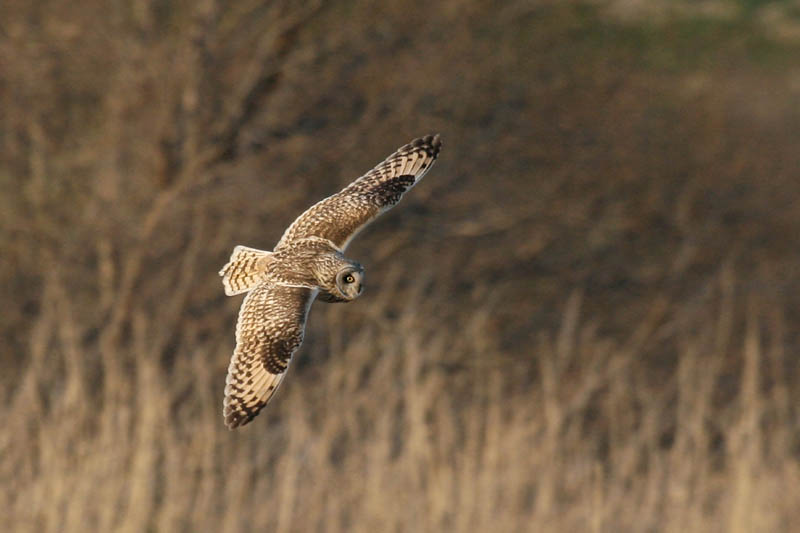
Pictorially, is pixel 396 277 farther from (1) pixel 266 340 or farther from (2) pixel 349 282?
(2) pixel 349 282

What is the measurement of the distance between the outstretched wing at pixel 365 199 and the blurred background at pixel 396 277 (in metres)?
1.47

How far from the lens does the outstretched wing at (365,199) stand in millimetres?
2752

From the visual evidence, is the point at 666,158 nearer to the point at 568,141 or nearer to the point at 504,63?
the point at 568,141

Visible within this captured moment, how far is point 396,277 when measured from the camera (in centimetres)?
670

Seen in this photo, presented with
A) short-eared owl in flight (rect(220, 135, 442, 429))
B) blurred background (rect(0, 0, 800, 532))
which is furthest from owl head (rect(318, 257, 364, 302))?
blurred background (rect(0, 0, 800, 532))

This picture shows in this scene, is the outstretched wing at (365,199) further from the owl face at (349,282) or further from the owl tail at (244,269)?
the owl face at (349,282)

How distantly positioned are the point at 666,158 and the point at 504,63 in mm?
2375

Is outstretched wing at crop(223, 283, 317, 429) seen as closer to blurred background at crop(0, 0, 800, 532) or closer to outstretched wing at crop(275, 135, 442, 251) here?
outstretched wing at crop(275, 135, 442, 251)

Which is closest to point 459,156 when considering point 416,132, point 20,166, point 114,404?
point 416,132

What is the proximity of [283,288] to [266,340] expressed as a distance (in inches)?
4.0

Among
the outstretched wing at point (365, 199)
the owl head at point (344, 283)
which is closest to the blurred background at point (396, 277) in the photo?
the outstretched wing at point (365, 199)

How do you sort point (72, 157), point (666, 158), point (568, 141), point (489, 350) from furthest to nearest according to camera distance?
point (666, 158) < point (568, 141) < point (489, 350) < point (72, 157)

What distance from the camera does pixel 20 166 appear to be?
6.32 m

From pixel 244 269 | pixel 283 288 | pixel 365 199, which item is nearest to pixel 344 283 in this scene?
pixel 283 288
